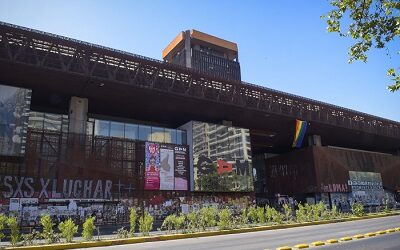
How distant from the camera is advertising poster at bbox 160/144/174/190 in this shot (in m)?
44.2

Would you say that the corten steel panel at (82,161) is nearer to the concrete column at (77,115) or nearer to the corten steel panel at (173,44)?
the concrete column at (77,115)

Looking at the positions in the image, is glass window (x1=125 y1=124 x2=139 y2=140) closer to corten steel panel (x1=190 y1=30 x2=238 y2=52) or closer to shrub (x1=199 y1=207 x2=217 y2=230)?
shrub (x1=199 y1=207 x2=217 y2=230)

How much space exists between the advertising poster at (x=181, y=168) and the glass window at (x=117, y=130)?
290 inches

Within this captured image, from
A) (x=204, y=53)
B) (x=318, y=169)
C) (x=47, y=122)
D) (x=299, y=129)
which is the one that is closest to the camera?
(x=47, y=122)

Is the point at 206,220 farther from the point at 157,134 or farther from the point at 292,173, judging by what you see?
the point at 292,173

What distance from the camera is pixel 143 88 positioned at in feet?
136

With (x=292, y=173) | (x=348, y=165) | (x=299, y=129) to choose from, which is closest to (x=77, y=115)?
(x=299, y=129)

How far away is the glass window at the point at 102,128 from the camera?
4259cm

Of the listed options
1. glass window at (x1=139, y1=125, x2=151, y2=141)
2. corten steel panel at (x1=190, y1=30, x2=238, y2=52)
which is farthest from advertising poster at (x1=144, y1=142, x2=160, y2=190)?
corten steel panel at (x1=190, y1=30, x2=238, y2=52)

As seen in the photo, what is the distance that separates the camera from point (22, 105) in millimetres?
36594

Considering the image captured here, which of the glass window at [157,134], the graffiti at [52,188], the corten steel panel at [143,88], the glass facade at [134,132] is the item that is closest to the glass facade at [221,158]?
the glass facade at [134,132]

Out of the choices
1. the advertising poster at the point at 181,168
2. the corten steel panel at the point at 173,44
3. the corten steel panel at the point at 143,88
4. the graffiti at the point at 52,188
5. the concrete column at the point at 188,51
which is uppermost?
the corten steel panel at the point at 173,44

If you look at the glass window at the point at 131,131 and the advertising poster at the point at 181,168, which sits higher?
the glass window at the point at 131,131

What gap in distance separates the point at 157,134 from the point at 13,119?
17.2 meters
